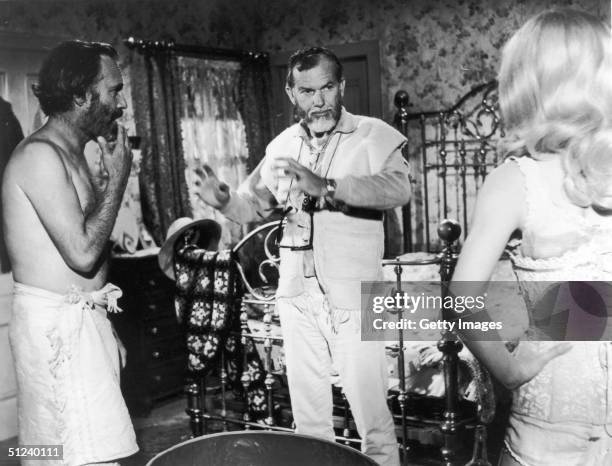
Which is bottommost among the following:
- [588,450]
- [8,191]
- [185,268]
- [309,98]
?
[588,450]

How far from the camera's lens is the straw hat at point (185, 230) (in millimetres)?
2227

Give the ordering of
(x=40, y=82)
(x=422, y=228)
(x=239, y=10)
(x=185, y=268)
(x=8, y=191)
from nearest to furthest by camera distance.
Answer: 1. (x=8, y=191)
2. (x=40, y=82)
3. (x=239, y=10)
4. (x=185, y=268)
5. (x=422, y=228)

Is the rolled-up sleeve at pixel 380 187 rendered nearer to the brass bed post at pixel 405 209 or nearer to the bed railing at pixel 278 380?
the bed railing at pixel 278 380

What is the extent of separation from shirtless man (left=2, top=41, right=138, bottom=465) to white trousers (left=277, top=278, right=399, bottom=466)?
44cm

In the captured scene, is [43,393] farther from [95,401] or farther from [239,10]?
[239,10]

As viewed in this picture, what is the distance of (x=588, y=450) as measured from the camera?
0.93 metres

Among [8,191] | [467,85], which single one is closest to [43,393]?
[8,191]

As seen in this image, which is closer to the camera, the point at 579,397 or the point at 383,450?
the point at 579,397

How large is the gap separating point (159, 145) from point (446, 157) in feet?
4.69

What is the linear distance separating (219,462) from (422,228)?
54.1 inches

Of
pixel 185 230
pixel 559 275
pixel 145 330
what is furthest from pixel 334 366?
pixel 145 330

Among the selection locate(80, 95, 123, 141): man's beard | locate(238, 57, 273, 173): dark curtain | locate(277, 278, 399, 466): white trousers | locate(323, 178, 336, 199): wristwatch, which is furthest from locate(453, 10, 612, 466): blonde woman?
Result: locate(238, 57, 273, 173): dark curtain

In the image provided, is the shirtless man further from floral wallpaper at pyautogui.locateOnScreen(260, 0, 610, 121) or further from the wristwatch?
floral wallpaper at pyautogui.locateOnScreen(260, 0, 610, 121)

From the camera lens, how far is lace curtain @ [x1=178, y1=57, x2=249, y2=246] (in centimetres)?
258
